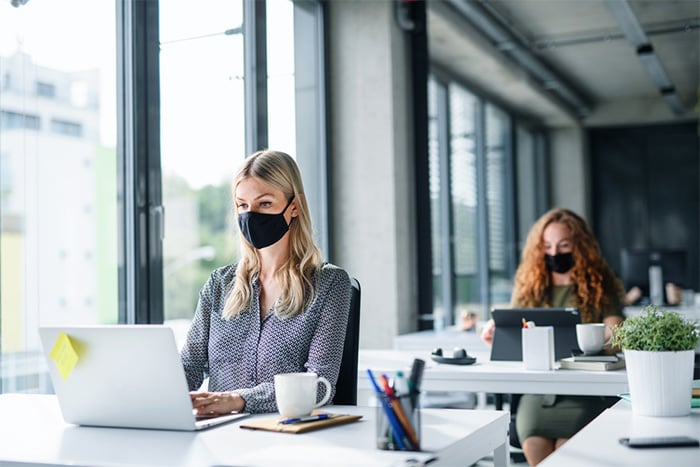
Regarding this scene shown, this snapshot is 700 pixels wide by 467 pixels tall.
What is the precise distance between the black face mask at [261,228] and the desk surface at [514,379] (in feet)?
2.65

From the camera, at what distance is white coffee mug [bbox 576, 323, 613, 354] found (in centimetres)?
281

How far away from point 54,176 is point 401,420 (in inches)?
87.6

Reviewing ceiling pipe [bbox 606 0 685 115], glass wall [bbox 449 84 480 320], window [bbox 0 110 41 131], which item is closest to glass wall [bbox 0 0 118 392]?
window [bbox 0 110 41 131]

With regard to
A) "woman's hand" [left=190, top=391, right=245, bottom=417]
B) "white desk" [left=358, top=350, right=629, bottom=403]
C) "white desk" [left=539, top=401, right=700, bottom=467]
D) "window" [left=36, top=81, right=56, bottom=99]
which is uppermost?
"window" [left=36, top=81, right=56, bottom=99]

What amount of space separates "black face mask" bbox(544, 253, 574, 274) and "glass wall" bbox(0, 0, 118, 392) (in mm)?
1827

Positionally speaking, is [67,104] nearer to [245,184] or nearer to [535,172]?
[245,184]

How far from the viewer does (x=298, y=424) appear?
1.80 metres

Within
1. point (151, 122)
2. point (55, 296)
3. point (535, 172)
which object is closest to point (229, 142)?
point (151, 122)

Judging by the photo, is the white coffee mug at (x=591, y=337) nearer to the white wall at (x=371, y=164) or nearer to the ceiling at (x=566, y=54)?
the white wall at (x=371, y=164)

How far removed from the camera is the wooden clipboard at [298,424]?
176 centimetres

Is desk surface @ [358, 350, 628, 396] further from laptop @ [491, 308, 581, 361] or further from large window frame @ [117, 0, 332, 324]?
large window frame @ [117, 0, 332, 324]

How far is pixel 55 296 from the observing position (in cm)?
332

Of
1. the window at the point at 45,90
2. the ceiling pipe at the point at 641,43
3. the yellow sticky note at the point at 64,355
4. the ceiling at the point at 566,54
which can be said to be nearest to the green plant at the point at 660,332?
the yellow sticky note at the point at 64,355

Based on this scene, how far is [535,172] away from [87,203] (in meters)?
7.93
